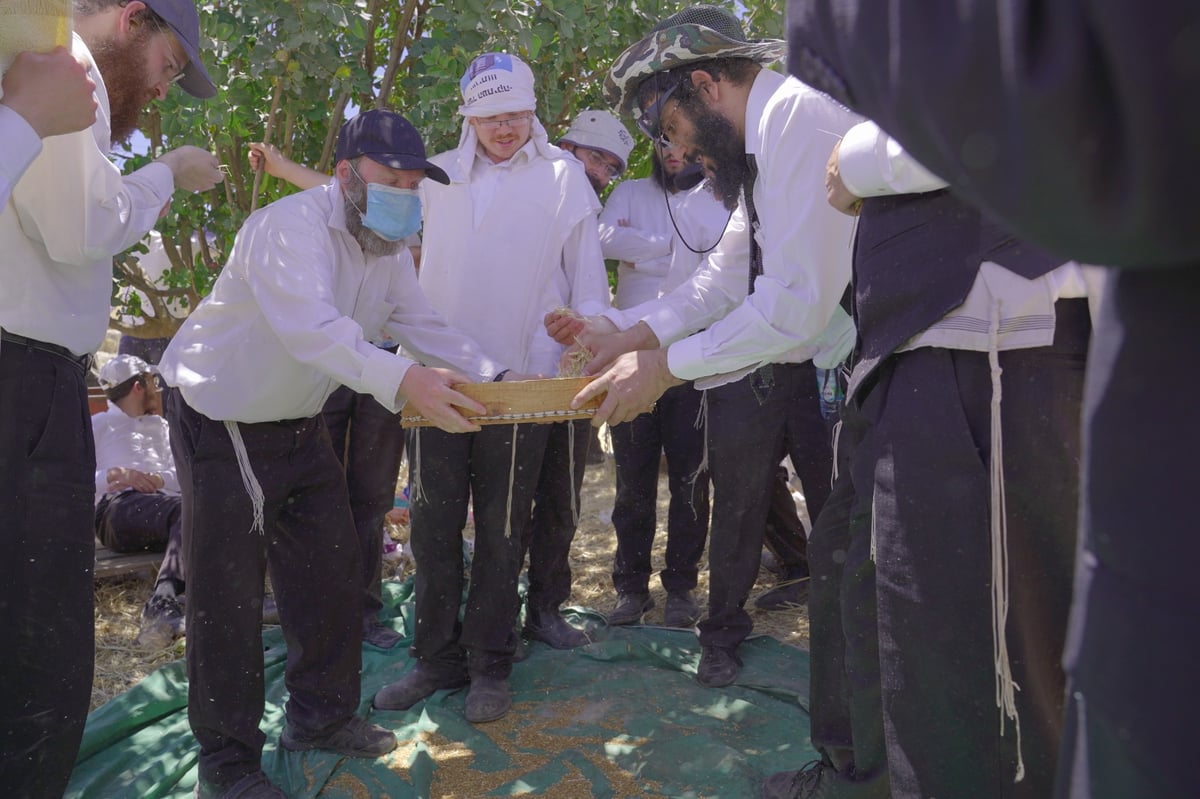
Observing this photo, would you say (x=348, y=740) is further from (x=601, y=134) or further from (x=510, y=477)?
(x=601, y=134)

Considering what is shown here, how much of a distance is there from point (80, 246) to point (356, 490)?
7.99ft

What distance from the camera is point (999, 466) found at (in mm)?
1990

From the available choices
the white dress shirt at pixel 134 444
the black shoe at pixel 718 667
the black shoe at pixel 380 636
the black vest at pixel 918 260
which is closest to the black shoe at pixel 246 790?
the black shoe at pixel 380 636

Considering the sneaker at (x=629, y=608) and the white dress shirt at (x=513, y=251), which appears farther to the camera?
the sneaker at (x=629, y=608)

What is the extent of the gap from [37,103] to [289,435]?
4.96 feet

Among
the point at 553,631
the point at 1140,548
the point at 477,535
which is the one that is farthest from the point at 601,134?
the point at 1140,548

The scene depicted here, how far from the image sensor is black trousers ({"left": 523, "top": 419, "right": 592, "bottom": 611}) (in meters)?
4.57

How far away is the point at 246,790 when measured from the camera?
328 centimetres

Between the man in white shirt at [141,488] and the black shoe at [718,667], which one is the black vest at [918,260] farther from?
the man in white shirt at [141,488]

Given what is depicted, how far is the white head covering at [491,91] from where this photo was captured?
4.17 meters

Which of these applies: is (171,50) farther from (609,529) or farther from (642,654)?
(609,529)

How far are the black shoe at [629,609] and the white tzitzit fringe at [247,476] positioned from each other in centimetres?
211

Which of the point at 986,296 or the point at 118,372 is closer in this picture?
the point at 986,296

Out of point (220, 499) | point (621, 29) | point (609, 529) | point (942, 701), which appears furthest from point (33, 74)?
point (609, 529)
